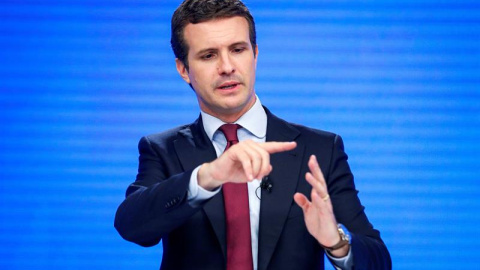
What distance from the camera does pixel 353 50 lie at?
12.3 feet

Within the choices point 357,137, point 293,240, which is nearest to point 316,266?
point 293,240

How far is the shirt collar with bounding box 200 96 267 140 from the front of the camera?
2.41m

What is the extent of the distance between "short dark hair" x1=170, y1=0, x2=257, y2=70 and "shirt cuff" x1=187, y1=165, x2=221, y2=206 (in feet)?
2.15

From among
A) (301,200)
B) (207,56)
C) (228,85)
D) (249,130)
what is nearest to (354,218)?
(301,200)

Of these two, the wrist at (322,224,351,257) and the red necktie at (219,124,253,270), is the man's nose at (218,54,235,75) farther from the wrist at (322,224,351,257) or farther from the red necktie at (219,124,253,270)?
the wrist at (322,224,351,257)

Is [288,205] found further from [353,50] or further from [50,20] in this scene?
[50,20]

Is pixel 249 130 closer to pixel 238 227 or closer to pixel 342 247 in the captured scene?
pixel 238 227

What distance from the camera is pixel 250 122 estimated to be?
242cm

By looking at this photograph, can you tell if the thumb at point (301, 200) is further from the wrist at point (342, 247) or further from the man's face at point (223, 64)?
the man's face at point (223, 64)

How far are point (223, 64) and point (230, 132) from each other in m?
0.23

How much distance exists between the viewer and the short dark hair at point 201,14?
7.93ft

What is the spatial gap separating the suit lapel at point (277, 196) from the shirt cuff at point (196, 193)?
0.29 meters

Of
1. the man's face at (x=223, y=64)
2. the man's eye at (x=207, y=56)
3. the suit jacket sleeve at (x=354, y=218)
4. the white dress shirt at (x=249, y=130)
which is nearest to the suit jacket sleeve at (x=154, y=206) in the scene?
the white dress shirt at (x=249, y=130)

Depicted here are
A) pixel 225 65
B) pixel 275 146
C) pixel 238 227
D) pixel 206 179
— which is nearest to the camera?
pixel 275 146
